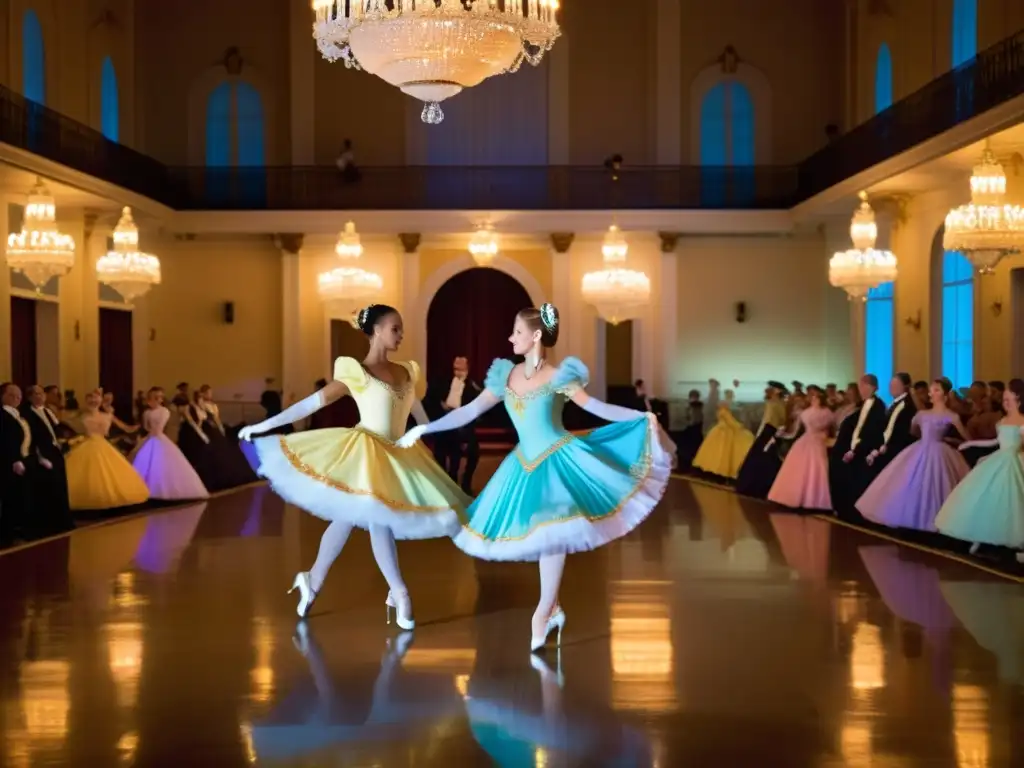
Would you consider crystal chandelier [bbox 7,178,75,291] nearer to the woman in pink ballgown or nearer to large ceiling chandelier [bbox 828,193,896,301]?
the woman in pink ballgown

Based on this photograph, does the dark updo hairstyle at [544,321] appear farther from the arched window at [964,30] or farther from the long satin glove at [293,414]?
the arched window at [964,30]

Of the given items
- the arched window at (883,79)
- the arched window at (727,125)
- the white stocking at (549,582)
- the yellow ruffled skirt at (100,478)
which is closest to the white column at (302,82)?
the arched window at (727,125)

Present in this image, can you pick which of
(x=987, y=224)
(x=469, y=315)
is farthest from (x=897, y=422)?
(x=469, y=315)

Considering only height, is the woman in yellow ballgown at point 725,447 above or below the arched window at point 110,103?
below

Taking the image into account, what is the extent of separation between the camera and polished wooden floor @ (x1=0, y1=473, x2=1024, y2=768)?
480 cm

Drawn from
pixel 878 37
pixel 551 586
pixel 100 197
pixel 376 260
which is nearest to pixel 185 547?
pixel 551 586

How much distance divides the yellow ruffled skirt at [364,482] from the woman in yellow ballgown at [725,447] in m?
10.5

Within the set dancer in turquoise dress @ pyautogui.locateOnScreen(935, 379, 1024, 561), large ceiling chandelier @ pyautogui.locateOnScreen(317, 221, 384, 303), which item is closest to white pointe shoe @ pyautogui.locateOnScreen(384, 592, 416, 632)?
dancer in turquoise dress @ pyautogui.locateOnScreen(935, 379, 1024, 561)

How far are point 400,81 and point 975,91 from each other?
25.5ft

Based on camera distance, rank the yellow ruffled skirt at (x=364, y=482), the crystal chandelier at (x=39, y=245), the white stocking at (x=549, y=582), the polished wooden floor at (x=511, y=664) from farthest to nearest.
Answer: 1. the crystal chandelier at (x=39, y=245)
2. the yellow ruffled skirt at (x=364, y=482)
3. the white stocking at (x=549, y=582)
4. the polished wooden floor at (x=511, y=664)

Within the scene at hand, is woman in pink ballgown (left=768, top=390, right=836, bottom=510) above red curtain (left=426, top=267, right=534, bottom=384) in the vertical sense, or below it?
below

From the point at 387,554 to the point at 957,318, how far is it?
11771 millimetres

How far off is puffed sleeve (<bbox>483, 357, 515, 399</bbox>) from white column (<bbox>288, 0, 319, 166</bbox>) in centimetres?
1677

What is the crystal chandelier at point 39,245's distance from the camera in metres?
14.3
